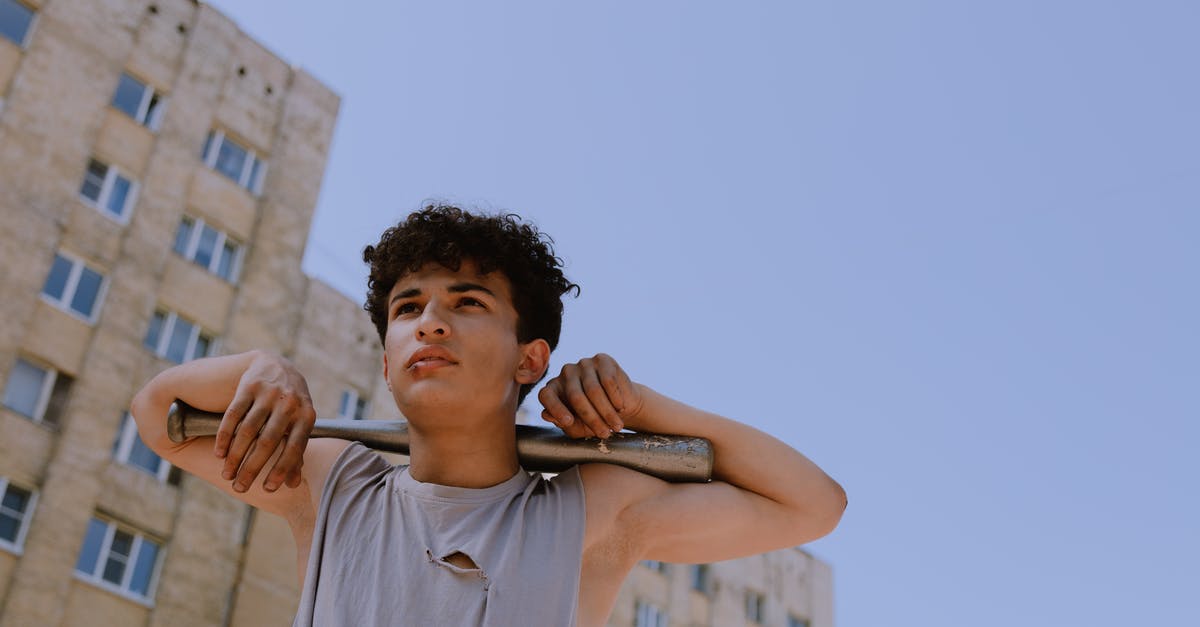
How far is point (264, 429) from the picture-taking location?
421 cm

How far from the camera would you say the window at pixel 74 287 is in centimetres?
2569

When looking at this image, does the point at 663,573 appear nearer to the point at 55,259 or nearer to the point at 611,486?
the point at 55,259

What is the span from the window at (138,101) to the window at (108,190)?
1.59 metres

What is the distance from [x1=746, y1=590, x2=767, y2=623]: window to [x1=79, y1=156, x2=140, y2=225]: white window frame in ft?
72.9

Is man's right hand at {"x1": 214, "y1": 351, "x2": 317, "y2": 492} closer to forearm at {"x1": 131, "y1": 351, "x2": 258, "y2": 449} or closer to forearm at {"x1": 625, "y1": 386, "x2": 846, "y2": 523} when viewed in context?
Result: forearm at {"x1": 131, "y1": 351, "x2": 258, "y2": 449}

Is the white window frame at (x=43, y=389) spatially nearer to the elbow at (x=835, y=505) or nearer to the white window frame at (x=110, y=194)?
the white window frame at (x=110, y=194)

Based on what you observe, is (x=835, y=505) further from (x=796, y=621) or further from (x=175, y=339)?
(x=796, y=621)

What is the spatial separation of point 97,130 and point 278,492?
25.5m

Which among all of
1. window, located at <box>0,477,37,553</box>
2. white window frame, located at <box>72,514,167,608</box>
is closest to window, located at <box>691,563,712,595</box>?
white window frame, located at <box>72,514,167,608</box>

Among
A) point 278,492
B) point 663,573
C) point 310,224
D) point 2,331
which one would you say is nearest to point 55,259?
point 2,331

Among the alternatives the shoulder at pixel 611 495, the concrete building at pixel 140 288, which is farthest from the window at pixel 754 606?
the shoulder at pixel 611 495

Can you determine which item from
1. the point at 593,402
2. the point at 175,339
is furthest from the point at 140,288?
the point at 593,402

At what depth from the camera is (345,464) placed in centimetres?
450

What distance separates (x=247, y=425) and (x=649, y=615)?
33553 mm
